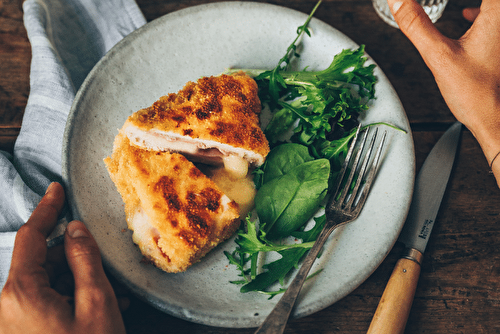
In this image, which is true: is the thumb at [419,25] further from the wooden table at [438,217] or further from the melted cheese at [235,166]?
the melted cheese at [235,166]

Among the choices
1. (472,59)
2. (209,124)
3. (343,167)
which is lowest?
(209,124)

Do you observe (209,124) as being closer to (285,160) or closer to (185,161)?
(185,161)

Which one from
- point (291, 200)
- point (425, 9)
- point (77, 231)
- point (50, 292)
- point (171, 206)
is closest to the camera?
point (50, 292)

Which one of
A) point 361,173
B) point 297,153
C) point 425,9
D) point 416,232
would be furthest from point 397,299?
point 425,9

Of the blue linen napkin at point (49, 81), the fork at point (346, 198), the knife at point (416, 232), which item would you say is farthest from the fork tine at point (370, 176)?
the blue linen napkin at point (49, 81)

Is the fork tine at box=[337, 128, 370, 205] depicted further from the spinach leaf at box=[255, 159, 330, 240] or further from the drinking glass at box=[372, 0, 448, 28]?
the drinking glass at box=[372, 0, 448, 28]

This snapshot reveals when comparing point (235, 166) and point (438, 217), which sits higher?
point (438, 217)

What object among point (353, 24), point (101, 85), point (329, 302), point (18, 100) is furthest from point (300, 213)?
point (18, 100)
